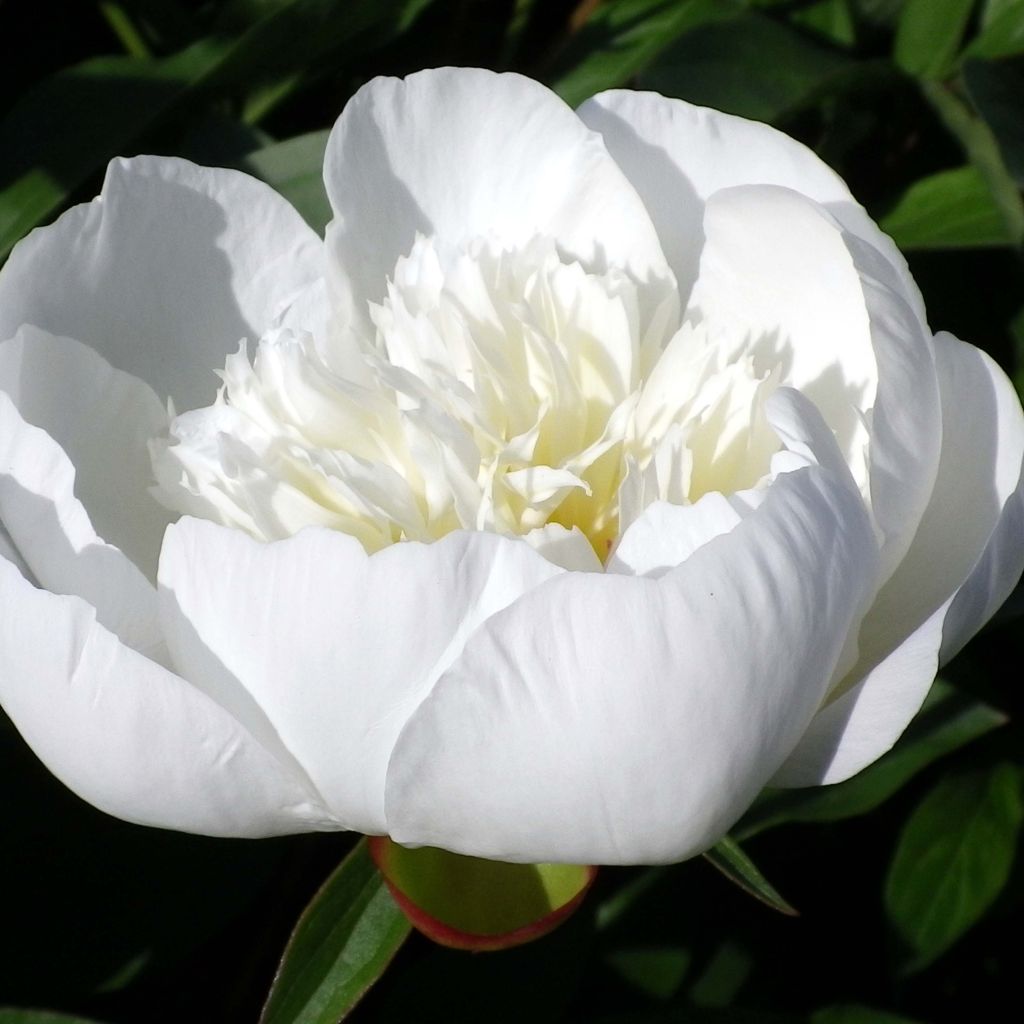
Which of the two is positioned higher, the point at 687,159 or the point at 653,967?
the point at 687,159

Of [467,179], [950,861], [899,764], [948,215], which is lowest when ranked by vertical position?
[950,861]

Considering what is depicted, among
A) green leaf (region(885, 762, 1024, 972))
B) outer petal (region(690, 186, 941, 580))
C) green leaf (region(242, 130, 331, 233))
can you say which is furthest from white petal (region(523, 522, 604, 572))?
green leaf (region(885, 762, 1024, 972))

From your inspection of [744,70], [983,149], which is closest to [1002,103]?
[983,149]

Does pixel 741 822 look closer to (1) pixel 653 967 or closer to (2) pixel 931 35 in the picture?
(1) pixel 653 967

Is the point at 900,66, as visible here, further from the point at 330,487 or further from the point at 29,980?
the point at 29,980

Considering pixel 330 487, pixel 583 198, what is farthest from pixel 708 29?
pixel 330 487

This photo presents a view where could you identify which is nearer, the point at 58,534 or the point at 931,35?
the point at 58,534

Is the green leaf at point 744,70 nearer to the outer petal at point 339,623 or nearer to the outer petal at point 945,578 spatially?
the outer petal at point 945,578
